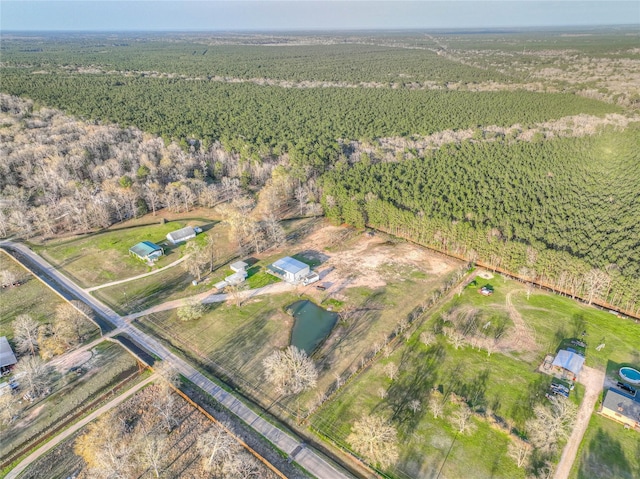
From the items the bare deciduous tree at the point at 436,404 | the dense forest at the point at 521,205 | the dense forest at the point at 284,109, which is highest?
the dense forest at the point at 284,109

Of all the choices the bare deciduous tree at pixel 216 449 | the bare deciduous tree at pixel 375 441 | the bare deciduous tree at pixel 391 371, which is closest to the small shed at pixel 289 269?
the bare deciduous tree at pixel 391 371

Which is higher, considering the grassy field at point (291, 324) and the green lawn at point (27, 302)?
the green lawn at point (27, 302)

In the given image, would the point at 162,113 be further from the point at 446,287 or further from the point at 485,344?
the point at 485,344

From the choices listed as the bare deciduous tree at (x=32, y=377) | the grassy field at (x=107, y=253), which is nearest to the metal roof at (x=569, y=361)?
the bare deciduous tree at (x=32, y=377)

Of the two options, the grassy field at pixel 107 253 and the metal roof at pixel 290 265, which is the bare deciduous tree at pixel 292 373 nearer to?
the metal roof at pixel 290 265

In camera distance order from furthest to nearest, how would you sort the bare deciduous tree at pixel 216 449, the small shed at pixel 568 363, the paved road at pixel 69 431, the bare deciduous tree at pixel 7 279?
the bare deciduous tree at pixel 7 279, the small shed at pixel 568 363, the paved road at pixel 69 431, the bare deciduous tree at pixel 216 449

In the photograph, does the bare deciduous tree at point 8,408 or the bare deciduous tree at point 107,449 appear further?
the bare deciduous tree at point 8,408

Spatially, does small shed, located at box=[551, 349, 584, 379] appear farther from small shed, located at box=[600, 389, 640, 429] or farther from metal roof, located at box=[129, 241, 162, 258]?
metal roof, located at box=[129, 241, 162, 258]

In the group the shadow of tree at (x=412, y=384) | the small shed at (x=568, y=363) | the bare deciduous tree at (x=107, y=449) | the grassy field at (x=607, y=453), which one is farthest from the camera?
the small shed at (x=568, y=363)
